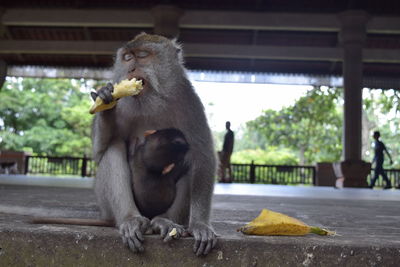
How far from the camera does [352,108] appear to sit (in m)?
10.9

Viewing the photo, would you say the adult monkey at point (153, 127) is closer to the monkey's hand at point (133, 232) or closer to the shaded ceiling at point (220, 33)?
the monkey's hand at point (133, 232)

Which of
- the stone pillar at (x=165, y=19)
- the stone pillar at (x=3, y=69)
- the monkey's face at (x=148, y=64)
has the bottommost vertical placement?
the monkey's face at (x=148, y=64)

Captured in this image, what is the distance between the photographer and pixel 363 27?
10477mm

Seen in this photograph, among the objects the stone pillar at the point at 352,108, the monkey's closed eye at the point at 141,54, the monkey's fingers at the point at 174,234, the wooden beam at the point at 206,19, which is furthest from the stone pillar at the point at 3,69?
the monkey's fingers at the point at 174,234

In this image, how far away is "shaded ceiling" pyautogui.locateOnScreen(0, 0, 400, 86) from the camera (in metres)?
10.8

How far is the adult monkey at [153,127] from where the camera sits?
2131mm

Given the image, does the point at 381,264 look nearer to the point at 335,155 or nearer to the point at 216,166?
the point at 216,166

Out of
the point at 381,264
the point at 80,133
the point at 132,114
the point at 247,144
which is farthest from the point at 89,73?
the point at 247,144

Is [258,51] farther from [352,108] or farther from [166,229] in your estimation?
[166,229]

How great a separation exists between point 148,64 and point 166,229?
0.84 m

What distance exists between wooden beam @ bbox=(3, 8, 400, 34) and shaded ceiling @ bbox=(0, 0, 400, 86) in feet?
0.07

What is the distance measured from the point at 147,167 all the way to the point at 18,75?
12.3 meters

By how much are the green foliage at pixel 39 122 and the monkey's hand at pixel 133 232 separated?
1743 cm

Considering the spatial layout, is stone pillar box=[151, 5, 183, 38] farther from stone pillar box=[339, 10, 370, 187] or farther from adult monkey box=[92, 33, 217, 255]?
adult monkey box=[92, 33, 217, 255]
